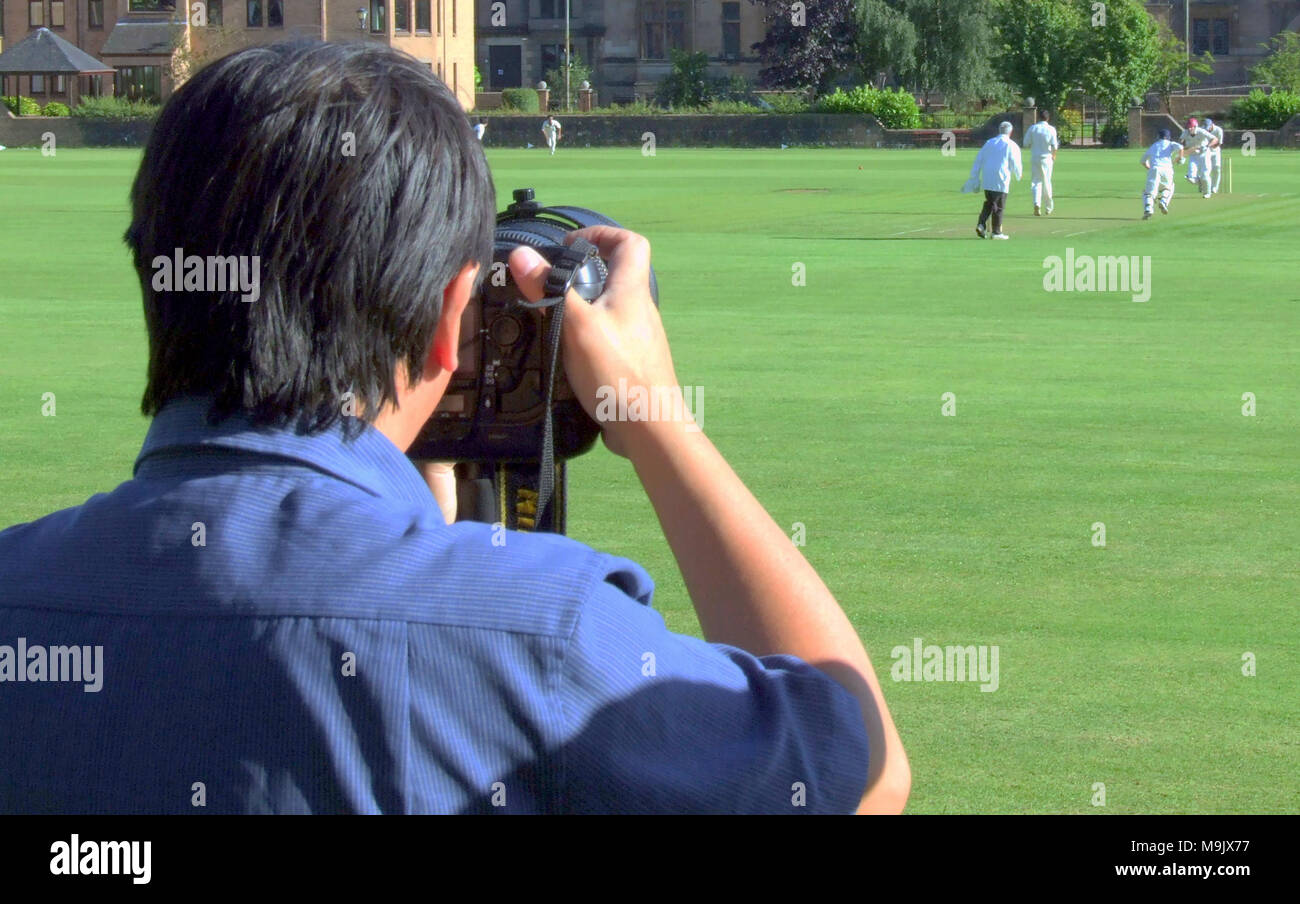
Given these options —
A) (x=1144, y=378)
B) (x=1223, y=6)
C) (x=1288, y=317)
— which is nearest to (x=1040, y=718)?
(x=1144, y=378)

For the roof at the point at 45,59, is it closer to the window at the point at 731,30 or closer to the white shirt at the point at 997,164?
the window at the point at 731,30

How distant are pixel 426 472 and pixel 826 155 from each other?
2799 inches

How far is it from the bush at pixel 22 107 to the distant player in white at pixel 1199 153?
234ft

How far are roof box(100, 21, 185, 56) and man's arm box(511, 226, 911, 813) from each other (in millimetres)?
106754

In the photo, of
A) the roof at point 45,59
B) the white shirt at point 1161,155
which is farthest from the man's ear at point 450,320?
the roof at point 45,59

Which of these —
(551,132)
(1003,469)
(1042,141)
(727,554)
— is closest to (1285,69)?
(551,132)

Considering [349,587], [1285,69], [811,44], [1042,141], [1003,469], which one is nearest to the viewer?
[349,587]

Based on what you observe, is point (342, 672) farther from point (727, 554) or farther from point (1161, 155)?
point (1161, 155)

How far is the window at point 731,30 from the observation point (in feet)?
352

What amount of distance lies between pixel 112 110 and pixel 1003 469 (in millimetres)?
86738

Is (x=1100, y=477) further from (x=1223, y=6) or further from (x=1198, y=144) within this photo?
(x=1223, y=6)

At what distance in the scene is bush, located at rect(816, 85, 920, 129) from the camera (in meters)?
86.0

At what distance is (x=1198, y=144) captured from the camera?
40875 mm

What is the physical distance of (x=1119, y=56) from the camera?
83938 millimetres
